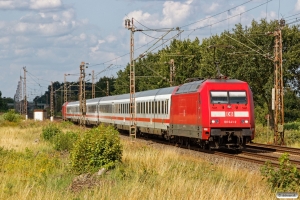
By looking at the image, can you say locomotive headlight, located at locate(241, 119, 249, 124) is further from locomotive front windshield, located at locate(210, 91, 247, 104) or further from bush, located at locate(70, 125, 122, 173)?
bush, located at locate(70, 125, 122, 173)

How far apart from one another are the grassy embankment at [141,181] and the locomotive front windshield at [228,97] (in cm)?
485

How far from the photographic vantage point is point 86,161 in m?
19.2

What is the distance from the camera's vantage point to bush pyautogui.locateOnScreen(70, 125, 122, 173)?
18891 mm

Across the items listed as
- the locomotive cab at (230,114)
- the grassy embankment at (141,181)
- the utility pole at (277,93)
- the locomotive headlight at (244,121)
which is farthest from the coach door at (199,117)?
the utility pole at (277,93)

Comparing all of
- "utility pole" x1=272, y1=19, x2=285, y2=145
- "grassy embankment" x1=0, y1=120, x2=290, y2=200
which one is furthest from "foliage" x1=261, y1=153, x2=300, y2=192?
"utility pole" x1=272, y1=19, x2=285, y2=145

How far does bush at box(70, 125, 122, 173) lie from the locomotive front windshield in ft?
24.1

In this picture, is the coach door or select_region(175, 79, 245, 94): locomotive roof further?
select_region(175, 79, 245, 94): locomotive roof

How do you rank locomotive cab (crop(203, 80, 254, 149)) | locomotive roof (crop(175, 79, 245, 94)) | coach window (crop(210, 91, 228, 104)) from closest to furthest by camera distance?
1. locomotive cab (crop(203, 80, 254, 149))
2. coach window (crop(210, 91, 228, 104))
3. locomotive roof (crop(175, 79, 245, 94))

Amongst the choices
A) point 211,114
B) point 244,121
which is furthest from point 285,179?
point 244,121

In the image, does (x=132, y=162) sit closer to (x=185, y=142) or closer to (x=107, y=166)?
(x=107, y=166)

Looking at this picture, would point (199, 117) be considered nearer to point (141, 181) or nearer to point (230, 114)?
point (230, 114)

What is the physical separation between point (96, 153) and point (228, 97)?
9.14 meters

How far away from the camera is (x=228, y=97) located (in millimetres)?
26453

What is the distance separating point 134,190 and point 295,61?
45.7m
